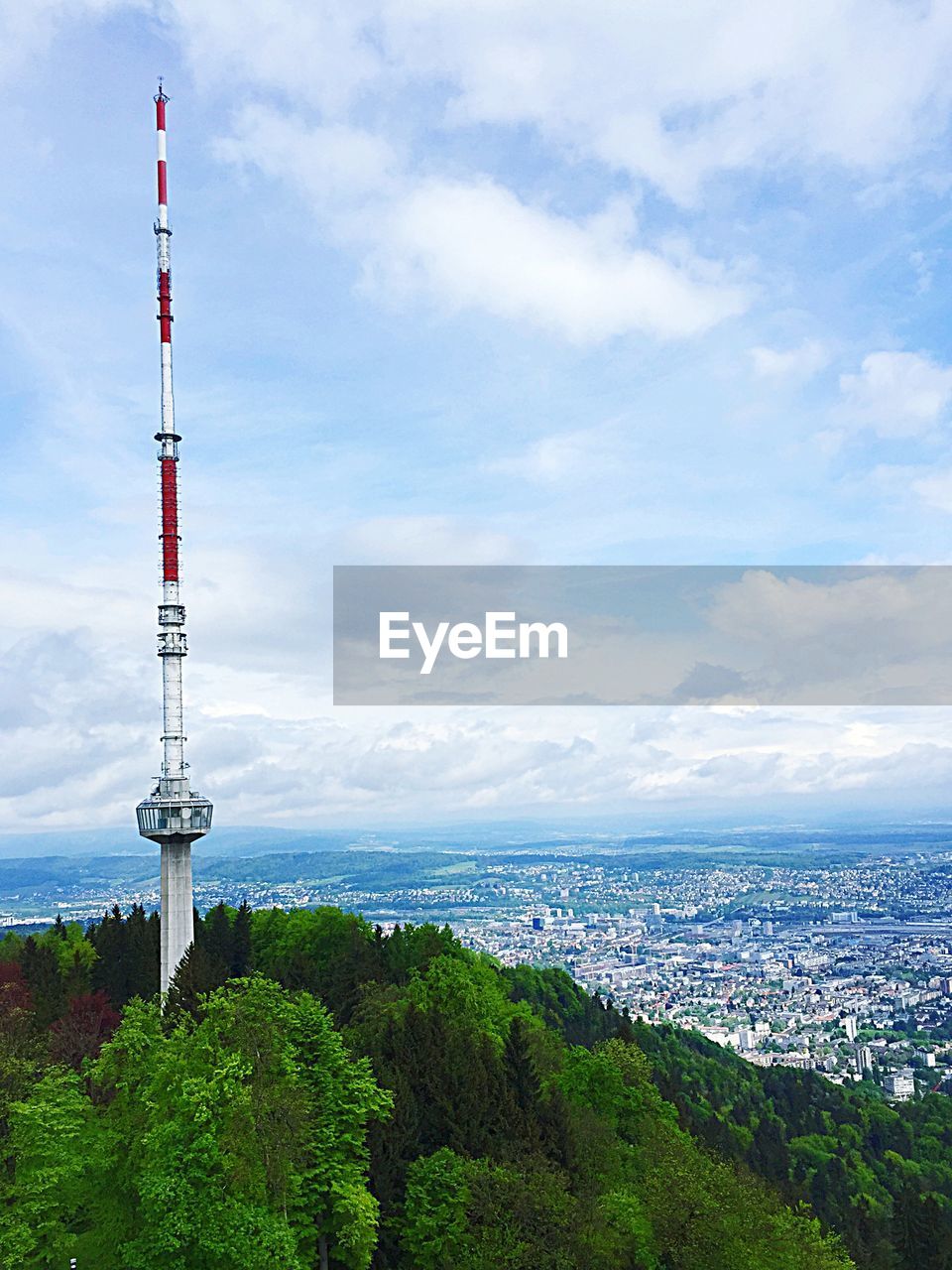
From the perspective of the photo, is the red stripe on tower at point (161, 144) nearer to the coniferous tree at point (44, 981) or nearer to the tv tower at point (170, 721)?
the tv tower at point (170, 721)

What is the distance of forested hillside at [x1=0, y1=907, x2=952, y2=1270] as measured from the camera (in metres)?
28.3

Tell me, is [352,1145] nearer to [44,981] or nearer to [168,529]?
[44,981]

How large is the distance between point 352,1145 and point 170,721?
42393 millimetres

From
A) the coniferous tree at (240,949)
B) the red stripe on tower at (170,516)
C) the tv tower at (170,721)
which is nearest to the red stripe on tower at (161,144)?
the tv tower at (170,721)

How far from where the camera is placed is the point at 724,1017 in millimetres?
167125

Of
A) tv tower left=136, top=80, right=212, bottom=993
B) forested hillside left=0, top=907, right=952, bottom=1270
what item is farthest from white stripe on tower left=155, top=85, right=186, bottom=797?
forested hillside left=0, top=907, right=952, bottom=1270

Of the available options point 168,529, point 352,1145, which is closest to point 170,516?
point 168,529

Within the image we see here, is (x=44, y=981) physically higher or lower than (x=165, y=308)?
lower

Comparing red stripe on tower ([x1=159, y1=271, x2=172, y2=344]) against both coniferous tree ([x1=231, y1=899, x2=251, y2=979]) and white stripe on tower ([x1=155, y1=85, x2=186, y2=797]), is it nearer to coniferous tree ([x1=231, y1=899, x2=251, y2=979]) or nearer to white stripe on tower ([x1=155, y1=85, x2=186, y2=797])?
white stripe on tower ([x1=155, y1=85, x2=186, y2=797])

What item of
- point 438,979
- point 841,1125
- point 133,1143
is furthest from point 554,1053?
point 841,1125

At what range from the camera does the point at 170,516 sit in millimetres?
69125

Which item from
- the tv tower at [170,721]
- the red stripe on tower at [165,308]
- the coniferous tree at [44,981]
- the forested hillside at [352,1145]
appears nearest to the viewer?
the forested hillside at [352,1145]

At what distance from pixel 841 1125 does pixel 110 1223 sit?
288 feet

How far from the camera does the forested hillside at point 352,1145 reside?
28.3 meters
